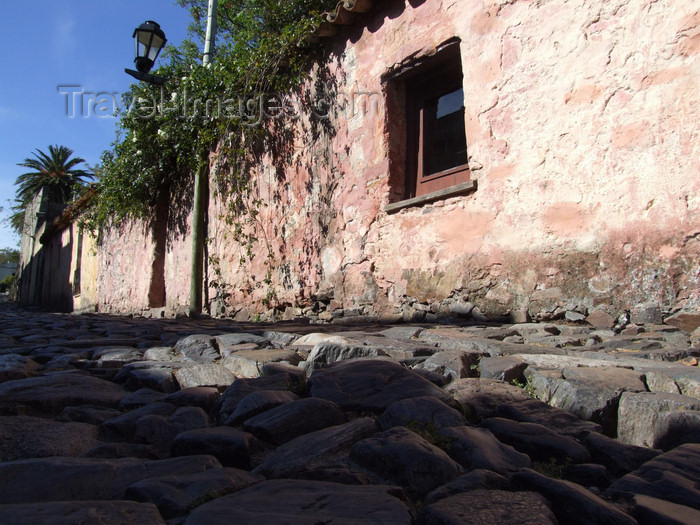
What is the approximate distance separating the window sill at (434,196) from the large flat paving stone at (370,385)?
6.98 ft

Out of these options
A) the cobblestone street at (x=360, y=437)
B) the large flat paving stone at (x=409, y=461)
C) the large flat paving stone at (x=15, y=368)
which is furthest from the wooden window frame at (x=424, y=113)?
the large flat paving stone at (x=409, y=461)

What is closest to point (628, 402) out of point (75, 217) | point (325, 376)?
point (325, 376)

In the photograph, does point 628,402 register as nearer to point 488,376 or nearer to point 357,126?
point 488,376

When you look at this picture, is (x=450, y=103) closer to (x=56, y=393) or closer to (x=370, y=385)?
(x=370, y=385)

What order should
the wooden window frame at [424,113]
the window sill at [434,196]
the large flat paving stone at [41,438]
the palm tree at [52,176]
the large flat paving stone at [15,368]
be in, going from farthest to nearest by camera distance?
the palm tree at [52,176], the wooden window frame at [424,113], the window sill at [434,196], the large flat paving stone at [15,368], the large flat paving stone at [41,438]

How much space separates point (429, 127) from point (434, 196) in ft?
Answer: 2.83

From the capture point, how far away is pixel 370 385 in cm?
153

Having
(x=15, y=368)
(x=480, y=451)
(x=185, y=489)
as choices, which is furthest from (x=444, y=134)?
(x=185, y=489)

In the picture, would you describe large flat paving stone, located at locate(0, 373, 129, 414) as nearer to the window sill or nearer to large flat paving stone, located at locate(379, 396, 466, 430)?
large flat paving stone, located at locate(379, 396, 466, 430)

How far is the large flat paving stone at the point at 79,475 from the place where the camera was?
924 mm

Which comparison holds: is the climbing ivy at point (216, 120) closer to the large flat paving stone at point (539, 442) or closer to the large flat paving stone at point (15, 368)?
the large flat paving stone at point (15, 368)

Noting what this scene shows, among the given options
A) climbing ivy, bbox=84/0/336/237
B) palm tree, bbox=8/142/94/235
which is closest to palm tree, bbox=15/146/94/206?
palm tree, bbox=8/142/94/235

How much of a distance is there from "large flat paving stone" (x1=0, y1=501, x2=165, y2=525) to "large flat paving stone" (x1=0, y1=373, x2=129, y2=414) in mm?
759

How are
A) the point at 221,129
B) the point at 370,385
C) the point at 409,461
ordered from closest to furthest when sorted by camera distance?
the point at 409,461
the point at 370,385
the point at 221,129
